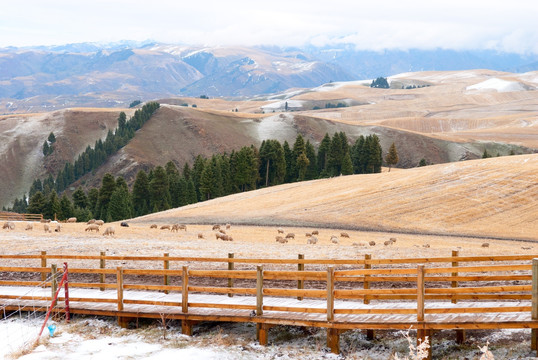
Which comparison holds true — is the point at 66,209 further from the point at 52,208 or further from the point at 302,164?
the point at 302,164

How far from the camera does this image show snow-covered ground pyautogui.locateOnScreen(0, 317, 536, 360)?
1502cm

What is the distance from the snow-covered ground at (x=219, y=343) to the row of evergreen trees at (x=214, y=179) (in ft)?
301

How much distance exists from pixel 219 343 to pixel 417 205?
5625 centimetres

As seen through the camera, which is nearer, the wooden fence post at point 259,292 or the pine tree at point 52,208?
the wooden fence post at point 259,292

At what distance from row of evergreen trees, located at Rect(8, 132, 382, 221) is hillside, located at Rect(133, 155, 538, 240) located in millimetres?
33709

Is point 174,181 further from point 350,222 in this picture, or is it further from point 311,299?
point 311,299

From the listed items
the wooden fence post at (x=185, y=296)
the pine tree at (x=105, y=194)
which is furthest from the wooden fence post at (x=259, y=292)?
the pine tree at (x=105, y=194)

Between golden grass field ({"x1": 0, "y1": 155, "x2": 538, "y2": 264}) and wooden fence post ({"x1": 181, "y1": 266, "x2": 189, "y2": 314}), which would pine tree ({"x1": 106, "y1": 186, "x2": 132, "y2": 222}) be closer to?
golden grass field ({"x1": 0, "y1": 155, "x2": 538, "y2": 264})

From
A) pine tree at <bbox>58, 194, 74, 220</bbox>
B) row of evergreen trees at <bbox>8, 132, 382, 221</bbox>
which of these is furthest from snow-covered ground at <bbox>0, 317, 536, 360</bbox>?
pine tree at <bbox>58, 194, 74, 220</bbox>

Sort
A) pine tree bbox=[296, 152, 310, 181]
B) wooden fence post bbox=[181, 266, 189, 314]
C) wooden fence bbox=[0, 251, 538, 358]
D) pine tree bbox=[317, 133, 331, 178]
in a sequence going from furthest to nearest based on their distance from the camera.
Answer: pine tree bbox=[317, 133, 331, 178] → pine tree bbox=[296, 152, 310, 181] → wooden fence post bbox=[181, 266, 189, 314] → wooden fence bbox=[0, 251, 538, 358]

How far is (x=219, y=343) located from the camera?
16.1 meters

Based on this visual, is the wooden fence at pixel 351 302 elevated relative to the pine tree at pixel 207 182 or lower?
elevated

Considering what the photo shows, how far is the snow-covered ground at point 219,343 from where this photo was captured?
15.0m

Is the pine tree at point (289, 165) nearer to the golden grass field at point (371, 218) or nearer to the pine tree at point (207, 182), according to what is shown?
the pine tree at point (207, 182)
